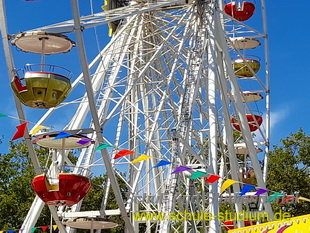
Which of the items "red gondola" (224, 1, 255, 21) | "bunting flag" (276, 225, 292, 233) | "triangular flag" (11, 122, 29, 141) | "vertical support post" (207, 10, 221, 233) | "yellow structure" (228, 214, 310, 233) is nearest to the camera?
"yellow structure" (228, 214, 310, 233)

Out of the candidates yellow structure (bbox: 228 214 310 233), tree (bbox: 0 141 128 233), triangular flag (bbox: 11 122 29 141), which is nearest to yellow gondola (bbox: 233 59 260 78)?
tree (bbox: 0 141 128 233)

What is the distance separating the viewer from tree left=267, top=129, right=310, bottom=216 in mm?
42500

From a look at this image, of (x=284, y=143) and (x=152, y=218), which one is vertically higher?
(x=284, y=143)

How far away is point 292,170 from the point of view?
143ft

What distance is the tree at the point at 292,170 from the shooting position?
4250 cm

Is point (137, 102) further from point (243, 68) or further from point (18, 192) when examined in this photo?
point (18, 192)

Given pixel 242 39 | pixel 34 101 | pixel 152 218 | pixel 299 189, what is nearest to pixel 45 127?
pixel 34 101

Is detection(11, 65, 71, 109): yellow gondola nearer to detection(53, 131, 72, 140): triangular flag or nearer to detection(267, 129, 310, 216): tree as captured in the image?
detection(53, 131, 72, 140): triangular flag

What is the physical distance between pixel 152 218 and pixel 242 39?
10275 millimetres

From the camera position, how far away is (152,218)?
68.0 feet

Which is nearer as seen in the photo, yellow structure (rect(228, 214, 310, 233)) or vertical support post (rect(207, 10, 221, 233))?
yellow structure (rect(228, 214, 310, 233))

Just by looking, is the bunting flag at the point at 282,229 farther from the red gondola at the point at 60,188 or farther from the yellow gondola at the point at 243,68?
the yellow gondola at the point at 243,68

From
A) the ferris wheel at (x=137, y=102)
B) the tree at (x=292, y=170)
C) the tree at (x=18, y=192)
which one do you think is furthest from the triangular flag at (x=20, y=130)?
the tree at (x=292, y=170)

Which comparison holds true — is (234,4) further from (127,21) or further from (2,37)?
(2,37)
